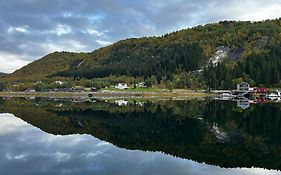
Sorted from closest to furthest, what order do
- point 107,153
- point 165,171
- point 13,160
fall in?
point 165,171, point 13,160, point 107,153

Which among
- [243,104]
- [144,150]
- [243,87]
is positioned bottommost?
[144,150]

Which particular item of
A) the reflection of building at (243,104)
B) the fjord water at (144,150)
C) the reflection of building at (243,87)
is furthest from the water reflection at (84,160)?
the reflection of building at (243,87)

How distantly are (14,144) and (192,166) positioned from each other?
53.0ft

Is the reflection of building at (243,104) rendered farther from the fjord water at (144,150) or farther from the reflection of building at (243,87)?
the reflection of building at (243,87)

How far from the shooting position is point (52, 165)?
23797mm

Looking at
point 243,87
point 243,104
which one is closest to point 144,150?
point 243,104

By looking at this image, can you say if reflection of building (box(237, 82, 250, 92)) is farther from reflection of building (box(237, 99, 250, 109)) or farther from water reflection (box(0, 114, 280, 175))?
water reflection (box(0, 114, 280, 175))

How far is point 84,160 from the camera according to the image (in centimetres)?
2539

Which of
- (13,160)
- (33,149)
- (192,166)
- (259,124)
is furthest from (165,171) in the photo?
(259,124)

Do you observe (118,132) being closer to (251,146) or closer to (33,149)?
(33,149)

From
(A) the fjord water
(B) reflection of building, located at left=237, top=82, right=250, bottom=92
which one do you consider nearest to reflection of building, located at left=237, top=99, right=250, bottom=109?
(A) the fjord water

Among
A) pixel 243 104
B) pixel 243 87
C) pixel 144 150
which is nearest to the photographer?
pixel 144 150

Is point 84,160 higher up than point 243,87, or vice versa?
point 243,87

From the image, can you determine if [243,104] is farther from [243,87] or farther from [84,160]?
[84,160]
